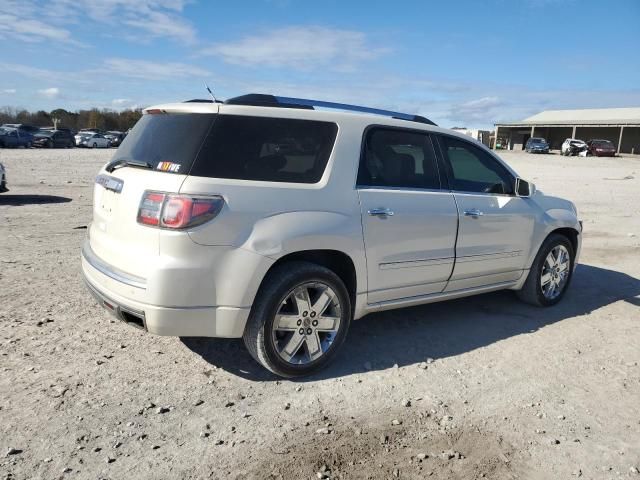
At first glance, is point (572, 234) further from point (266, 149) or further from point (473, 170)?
point (266, 149)

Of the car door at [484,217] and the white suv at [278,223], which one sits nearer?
the white suv at [278,223]

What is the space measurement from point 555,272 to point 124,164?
4.38 meters

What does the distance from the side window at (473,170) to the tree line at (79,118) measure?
77.2 metres

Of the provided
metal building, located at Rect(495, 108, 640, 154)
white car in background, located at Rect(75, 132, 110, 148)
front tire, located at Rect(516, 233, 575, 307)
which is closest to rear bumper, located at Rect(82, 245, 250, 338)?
front tire, located at Rect(516, 233, 575, 307)

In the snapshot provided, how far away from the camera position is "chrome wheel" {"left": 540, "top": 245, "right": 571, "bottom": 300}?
5.59 metres

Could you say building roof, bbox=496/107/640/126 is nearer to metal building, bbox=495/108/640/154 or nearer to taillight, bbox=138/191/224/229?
metal building, bbox=495/108/640/154

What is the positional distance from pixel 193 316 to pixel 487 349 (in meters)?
2.52

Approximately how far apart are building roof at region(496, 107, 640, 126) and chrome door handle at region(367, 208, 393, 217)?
194 feet

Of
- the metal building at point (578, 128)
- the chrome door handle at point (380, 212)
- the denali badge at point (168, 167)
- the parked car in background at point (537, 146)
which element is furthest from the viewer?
the metal building at point (578, 128)

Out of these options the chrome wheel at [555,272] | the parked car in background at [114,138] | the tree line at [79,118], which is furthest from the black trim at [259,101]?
the tree line at [79,118]

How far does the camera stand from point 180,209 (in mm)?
3246

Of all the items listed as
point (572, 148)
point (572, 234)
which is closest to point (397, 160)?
point (572, 234)

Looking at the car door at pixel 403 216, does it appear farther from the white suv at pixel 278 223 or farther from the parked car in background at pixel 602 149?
the parked car in background at pixel 602 149

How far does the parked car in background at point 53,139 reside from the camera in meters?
40.1
